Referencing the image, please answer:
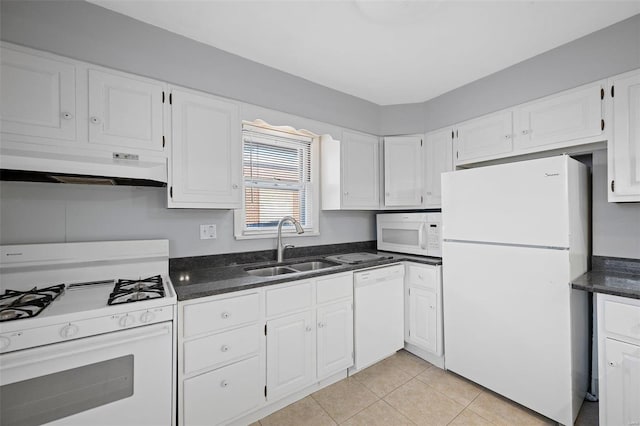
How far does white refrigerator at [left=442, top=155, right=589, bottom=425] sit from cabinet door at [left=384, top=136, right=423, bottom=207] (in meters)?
0.67

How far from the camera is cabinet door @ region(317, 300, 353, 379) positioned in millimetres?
2045

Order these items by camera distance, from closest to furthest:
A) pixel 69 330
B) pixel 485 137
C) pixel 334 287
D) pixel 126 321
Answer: pixel 69 330 < pixel 126 321 < pixel 334 287 < pixel 485 137

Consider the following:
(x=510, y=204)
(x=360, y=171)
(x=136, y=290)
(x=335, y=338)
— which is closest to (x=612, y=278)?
(x=510, y=204)

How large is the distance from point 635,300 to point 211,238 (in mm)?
2618

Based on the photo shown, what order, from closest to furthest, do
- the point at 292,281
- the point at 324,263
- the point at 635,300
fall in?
the point at 635,300, the point at 292,281, the point at 324,263

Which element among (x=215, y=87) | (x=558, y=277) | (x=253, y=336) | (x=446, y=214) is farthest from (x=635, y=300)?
(x=215, y=87)

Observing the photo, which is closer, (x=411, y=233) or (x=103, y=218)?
(x=103, y=218)

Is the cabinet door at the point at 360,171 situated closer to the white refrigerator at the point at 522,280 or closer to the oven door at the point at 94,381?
the white refrigerator at the point at 522,280

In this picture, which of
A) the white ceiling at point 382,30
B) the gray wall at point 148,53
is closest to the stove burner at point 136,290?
the gray wall at point 148,53

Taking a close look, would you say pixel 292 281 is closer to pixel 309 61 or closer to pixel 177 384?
pixel 177 384

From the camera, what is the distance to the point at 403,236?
281 centimetres

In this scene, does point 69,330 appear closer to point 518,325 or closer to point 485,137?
point 518,325

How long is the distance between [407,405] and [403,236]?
4.72 ft

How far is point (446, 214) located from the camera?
2.26 metres
